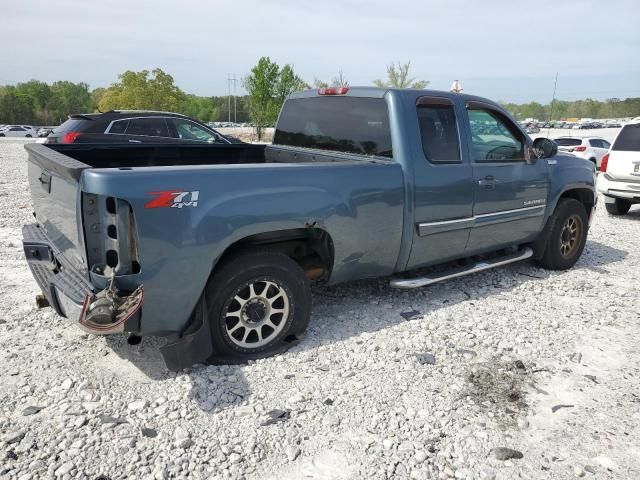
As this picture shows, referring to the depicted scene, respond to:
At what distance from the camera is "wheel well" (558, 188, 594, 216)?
609 cm

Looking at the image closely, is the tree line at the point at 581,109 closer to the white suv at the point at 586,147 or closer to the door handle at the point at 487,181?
the white suv at the point at 586,147

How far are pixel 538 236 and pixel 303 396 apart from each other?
3642 millimetres

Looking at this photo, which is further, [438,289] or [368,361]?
[438,289]

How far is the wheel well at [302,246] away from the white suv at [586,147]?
15.7 metres

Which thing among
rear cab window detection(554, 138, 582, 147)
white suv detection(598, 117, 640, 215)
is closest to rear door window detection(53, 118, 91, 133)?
white suv detection(598, 117, 640, 215)

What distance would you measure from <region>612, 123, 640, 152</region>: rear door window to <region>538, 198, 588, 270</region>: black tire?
13.9 ft

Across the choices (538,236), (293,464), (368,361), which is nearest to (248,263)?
(368,361)

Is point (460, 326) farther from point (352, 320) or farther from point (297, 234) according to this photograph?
point (297, 234)

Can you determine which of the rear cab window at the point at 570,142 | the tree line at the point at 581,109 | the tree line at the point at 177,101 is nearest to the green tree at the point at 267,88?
the tree line at the point at 177,101

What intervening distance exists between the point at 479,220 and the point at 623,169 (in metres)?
6.09

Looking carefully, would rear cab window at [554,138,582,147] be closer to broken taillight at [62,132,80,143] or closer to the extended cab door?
the extended cab door

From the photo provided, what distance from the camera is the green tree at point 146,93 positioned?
40.0 metres

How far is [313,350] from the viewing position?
12.6 ft

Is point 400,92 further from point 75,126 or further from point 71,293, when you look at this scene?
point 75,126
